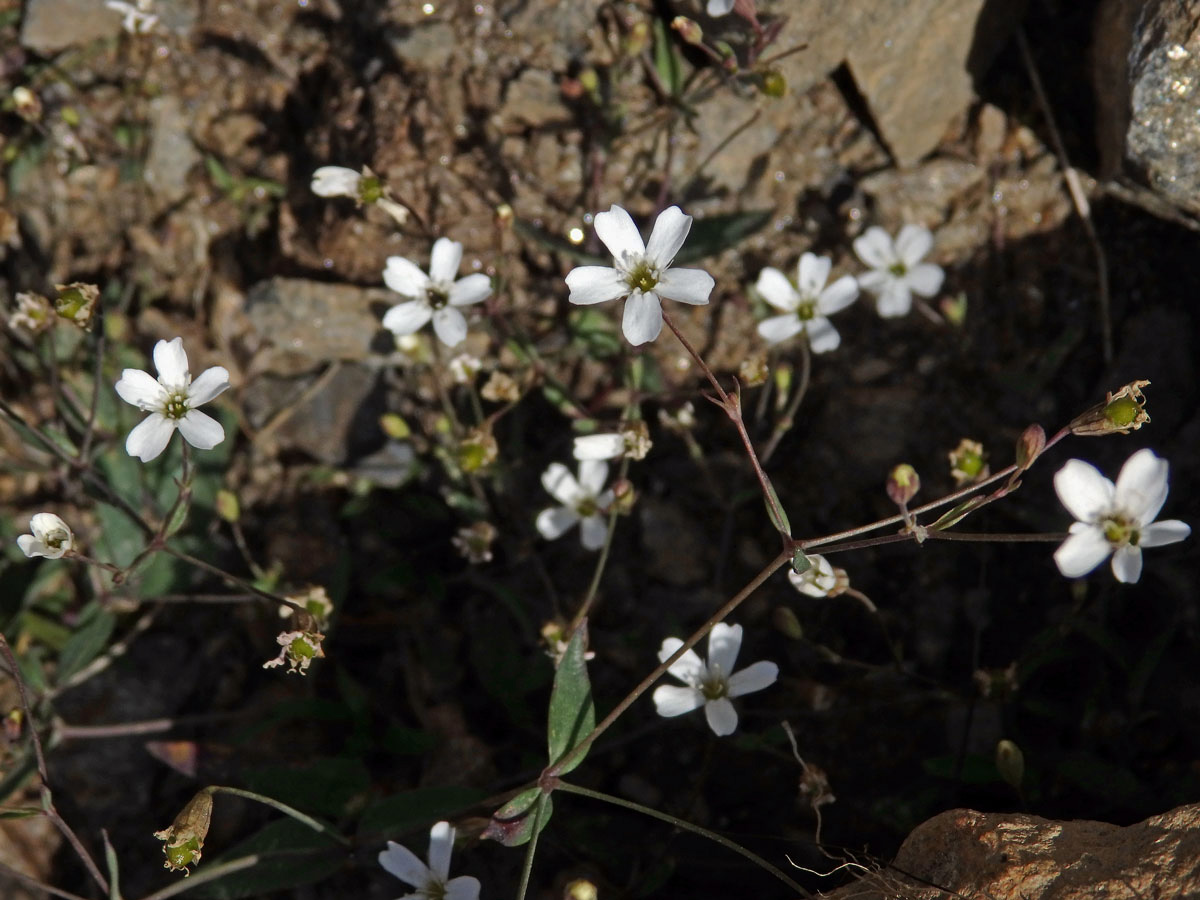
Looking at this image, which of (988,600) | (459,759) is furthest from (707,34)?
(459,759)

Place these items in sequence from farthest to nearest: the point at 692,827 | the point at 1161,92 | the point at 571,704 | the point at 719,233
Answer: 1. the point at 719,233
2. the point at 1161,92
3. the point at 571,704
4. the point at 692,827

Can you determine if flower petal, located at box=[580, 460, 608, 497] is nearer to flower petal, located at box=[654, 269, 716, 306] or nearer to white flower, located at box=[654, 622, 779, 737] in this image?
white flower, located at box=[654, 622, 779, 737]

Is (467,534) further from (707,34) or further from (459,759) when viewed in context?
(707,34)

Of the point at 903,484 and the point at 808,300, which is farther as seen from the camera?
the point at 808,300

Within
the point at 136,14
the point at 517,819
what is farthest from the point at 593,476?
the point at 136,14

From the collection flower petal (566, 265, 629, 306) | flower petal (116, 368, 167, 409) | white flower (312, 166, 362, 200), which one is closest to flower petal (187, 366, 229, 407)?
flower petal (116, 368, 167, 409)

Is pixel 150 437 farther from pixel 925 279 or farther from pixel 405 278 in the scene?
pixel 925 279

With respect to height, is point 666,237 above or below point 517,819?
above

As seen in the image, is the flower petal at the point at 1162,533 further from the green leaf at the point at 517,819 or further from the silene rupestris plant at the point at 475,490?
the green leaf at the point at 517,819
